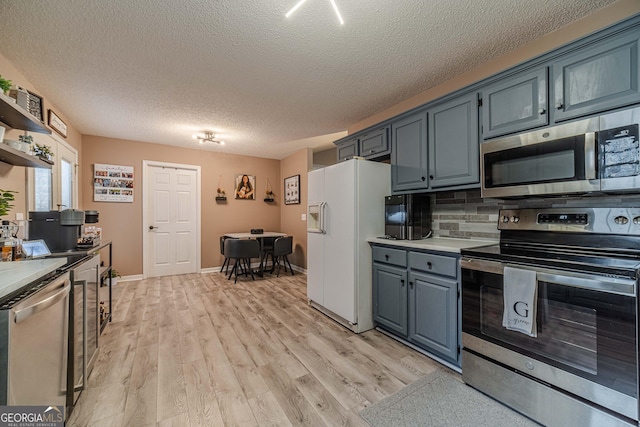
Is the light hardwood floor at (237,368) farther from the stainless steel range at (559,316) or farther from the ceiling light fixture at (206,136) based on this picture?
the ceiling light fixture at (206,136)

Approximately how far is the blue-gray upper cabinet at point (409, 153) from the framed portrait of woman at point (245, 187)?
145 inches

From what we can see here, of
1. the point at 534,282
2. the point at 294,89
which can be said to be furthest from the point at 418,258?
the point at 294,89

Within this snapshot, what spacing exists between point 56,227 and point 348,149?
2.94 metres

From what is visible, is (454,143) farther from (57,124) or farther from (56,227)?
(57,124)

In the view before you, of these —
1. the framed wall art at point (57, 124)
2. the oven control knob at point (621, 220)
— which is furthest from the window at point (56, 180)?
the oven control knob at point (621, 220)

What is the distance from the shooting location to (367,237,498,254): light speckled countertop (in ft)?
6.48

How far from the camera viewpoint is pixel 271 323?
2818mm

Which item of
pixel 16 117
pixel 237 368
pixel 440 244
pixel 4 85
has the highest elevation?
pixel 4 85

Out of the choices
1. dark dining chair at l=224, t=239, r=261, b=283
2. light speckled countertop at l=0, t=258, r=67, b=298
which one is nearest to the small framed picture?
dark dining chair at l=224, t=239, r=261, b=283

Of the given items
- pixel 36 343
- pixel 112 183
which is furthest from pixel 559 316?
pixel 112 183

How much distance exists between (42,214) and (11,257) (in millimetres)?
578

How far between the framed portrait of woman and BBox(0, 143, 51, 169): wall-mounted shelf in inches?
134

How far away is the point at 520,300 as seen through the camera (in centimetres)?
150

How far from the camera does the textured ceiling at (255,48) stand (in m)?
1.64
